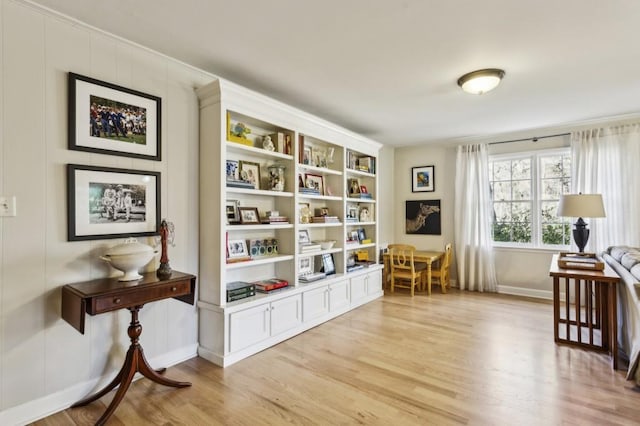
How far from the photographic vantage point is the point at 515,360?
2.72 metres

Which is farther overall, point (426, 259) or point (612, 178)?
point (426, 259)

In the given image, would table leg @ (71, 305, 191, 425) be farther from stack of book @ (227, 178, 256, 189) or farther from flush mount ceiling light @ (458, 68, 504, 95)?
flush mount ceiling light @ (458, 68, 504, 95)

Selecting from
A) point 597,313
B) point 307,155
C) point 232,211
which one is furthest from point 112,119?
point 597,313

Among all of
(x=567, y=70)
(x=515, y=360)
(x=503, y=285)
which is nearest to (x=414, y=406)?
(x=515, y=360)

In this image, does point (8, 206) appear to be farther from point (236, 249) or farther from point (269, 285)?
point (269, 285)

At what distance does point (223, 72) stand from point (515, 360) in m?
3.49

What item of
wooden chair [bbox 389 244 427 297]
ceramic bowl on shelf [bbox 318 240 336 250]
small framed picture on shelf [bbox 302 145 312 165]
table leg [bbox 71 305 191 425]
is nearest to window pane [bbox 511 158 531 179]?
wooden chair [bbox 389 244 427 297]

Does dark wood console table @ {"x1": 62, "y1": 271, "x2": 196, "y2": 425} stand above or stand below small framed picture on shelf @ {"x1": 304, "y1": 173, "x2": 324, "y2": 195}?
below

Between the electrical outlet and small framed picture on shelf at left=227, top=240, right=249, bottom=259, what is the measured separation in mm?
1515

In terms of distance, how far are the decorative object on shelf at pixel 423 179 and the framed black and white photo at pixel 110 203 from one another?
4.43 meters

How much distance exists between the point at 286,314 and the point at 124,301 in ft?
5.11

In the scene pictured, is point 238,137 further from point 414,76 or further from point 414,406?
point 414,406

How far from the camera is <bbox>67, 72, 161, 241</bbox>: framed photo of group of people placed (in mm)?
2137

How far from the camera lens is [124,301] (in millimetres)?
1989
